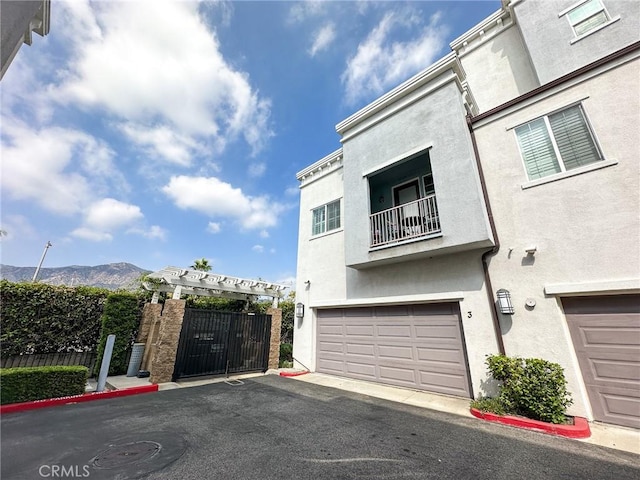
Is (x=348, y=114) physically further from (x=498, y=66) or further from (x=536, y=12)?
(x=536, y=12)

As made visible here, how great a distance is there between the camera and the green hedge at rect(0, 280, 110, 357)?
7.27 m

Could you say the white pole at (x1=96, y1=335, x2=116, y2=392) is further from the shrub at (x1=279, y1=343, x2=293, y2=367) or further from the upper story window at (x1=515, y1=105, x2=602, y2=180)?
the upper story window at (x1=515, y1=105, x2=602, y2=180)

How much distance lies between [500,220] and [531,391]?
12.5 feet

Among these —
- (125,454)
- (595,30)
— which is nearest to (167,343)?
(125,454)

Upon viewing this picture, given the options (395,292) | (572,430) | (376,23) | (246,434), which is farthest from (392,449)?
(376,23)

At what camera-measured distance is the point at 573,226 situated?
17.9 ft

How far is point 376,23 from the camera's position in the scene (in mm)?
8367

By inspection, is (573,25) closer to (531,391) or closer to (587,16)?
(587,16)

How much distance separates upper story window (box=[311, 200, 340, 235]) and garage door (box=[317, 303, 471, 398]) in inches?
135

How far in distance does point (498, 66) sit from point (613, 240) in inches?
291

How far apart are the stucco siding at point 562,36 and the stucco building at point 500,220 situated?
1.5 inches

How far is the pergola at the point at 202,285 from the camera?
8367mm

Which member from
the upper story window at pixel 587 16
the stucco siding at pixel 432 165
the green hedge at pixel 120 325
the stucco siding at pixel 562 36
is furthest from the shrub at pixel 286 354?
the upper story window at pixel 587 16

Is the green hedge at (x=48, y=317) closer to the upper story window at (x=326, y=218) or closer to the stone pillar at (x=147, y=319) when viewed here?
the stone pillar at (x=147, y=319)
